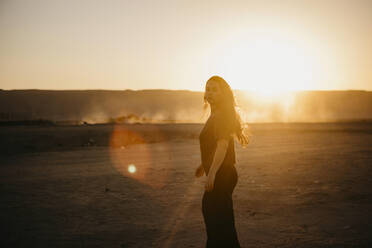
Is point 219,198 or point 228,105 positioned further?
point 228,105

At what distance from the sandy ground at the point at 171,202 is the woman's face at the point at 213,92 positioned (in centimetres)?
235

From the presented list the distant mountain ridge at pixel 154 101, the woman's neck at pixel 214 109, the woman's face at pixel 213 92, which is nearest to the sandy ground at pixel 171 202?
the woman's neck at pixel 214 109

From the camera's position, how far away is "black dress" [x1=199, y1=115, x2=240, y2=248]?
3.37 metres

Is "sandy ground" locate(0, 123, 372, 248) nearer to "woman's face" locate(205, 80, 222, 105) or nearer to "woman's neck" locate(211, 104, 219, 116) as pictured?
"woman's neck" locate(211, 104, 219, 116)

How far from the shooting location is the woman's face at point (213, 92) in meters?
3.48

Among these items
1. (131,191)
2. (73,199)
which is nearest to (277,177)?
(131,191)

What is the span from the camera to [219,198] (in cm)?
337

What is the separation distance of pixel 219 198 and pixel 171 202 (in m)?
3.81

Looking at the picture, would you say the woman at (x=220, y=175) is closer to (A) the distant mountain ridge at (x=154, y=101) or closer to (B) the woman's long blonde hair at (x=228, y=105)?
(B) the woman's long blonde hair at (x=228, y=105)

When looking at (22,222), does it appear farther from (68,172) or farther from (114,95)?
(114,95)

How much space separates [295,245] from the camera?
474 cm

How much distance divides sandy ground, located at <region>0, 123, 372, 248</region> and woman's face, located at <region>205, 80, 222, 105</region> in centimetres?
235

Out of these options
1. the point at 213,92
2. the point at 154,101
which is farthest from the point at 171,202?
the point at 154,101

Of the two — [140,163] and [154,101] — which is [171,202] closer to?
[140,163]
